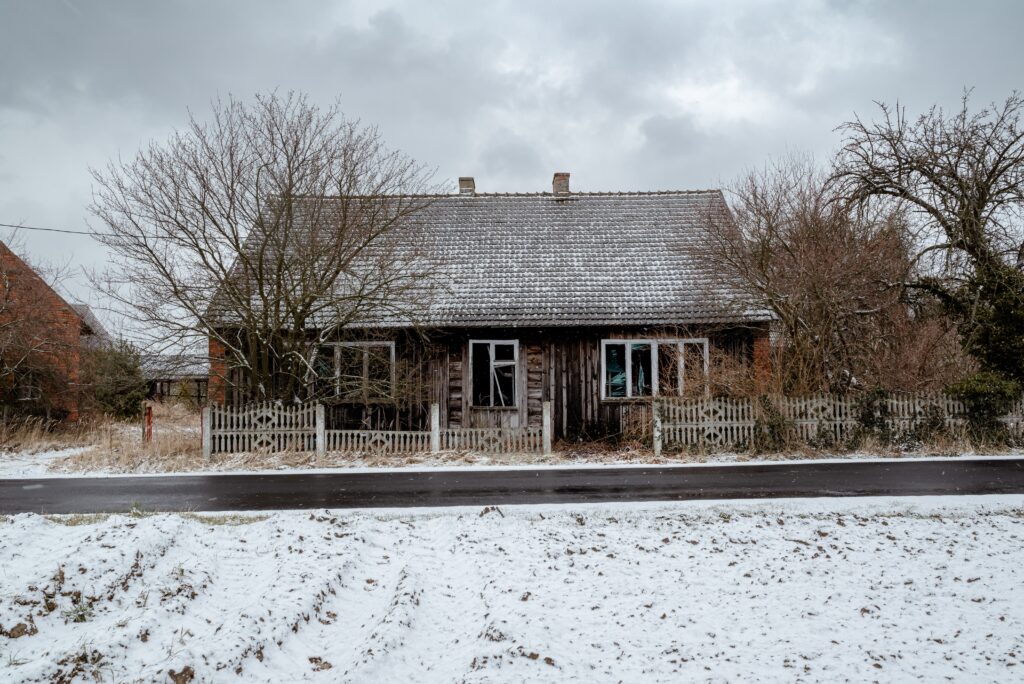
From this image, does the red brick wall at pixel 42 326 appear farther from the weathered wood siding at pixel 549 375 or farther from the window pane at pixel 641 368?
the window pane at pixel 641 368

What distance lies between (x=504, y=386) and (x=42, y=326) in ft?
43.3

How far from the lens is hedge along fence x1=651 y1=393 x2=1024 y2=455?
14.9m

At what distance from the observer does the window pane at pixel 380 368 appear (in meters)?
17.2

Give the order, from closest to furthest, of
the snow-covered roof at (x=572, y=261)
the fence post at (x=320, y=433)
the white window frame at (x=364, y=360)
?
the fence post at (x=320, y=433)
the white window frame at (x=364, y=360)
the snow-covered roof at (x=572, y=261)

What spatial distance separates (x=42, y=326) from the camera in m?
19.5

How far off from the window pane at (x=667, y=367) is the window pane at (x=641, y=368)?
31 centimetres

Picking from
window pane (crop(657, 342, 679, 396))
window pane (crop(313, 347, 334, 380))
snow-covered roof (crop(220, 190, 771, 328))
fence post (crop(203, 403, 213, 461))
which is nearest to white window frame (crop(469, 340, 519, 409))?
snow-covered roof (crop(220, 190, 771, 328))

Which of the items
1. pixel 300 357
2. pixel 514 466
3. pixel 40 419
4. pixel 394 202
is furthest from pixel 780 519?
pixel 40 419

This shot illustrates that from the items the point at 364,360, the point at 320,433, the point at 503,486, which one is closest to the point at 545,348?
the point at 364,360

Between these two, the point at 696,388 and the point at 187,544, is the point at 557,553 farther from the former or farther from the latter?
the point at 696,388

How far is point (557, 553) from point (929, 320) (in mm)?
15209

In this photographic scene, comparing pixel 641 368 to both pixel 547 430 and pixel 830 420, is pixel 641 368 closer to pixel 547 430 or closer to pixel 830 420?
pixel 547 430

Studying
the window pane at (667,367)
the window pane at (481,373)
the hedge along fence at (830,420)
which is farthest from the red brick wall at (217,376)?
the window pane at (667,367)

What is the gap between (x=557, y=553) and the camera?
756cm
